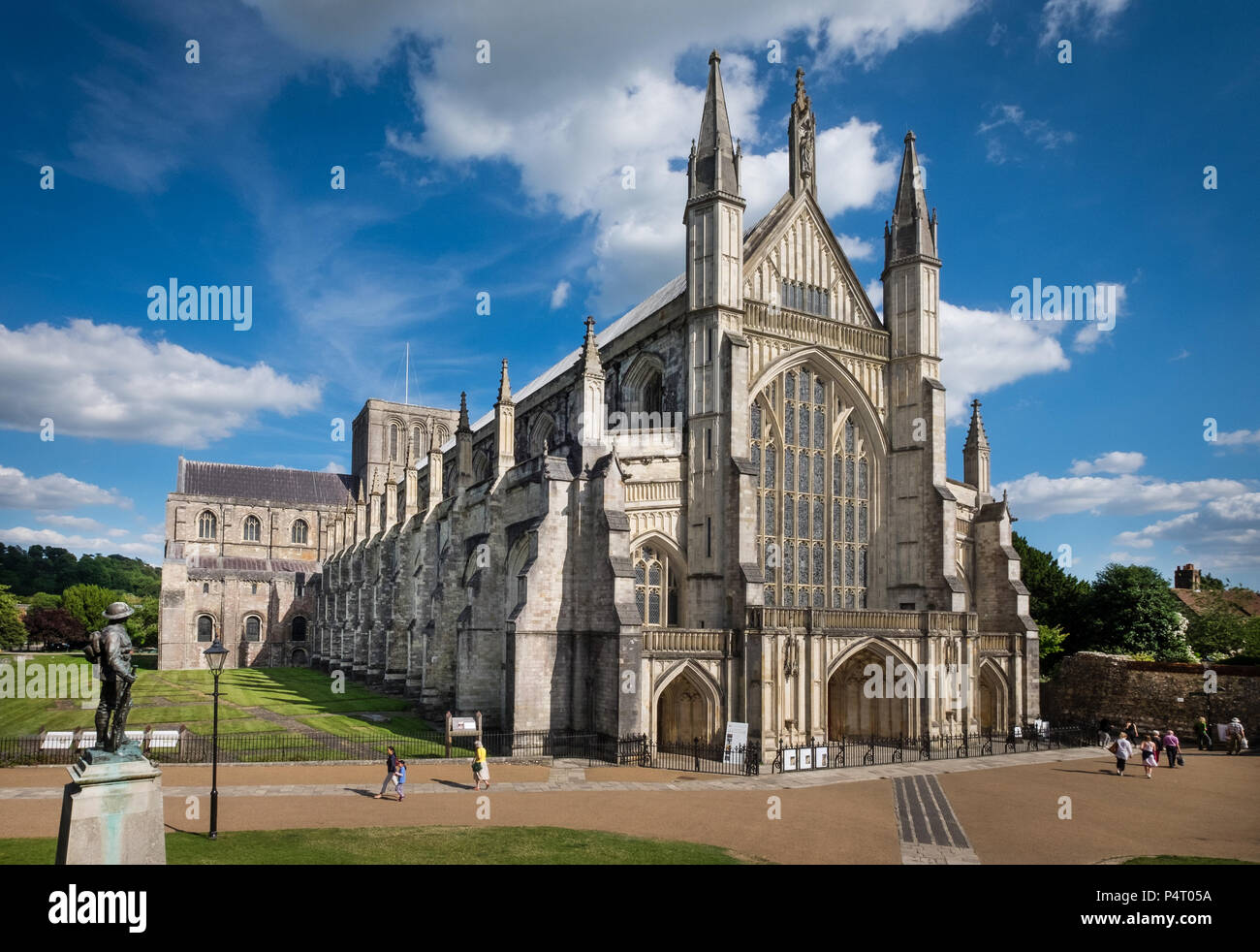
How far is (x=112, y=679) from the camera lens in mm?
10664

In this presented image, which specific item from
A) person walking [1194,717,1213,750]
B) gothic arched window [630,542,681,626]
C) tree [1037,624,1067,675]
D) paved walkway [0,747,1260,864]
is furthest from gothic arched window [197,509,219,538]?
person walking [1194,717,1213,750]

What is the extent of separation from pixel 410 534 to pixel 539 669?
19493 mm

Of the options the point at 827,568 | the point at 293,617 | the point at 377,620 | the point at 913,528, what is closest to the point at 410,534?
the point at 377,620

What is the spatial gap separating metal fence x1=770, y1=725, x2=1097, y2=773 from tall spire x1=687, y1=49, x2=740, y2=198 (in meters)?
19.0

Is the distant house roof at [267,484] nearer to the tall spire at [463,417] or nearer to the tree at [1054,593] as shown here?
the tall spire at [463,417]

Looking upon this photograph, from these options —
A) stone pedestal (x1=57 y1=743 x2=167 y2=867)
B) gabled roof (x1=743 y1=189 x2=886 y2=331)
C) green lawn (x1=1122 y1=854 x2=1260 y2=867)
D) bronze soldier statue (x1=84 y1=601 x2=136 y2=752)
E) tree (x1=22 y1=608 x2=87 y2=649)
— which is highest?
gabled roof (x1=743 y1=189 x2=886 y2=331)

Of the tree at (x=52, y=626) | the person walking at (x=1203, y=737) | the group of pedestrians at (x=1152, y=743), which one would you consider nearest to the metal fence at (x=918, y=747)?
the group of pedestrians at (x=1152, y=743)

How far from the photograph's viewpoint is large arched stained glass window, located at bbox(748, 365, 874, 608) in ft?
102

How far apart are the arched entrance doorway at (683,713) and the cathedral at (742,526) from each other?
0.07 m

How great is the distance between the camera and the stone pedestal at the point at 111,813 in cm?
978

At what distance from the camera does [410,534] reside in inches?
1742

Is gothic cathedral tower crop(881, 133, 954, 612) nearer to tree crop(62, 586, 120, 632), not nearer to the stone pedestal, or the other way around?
the stone pedestal

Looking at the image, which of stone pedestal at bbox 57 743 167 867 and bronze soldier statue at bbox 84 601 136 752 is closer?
stone pedestal at bbox 57 743 167 867
